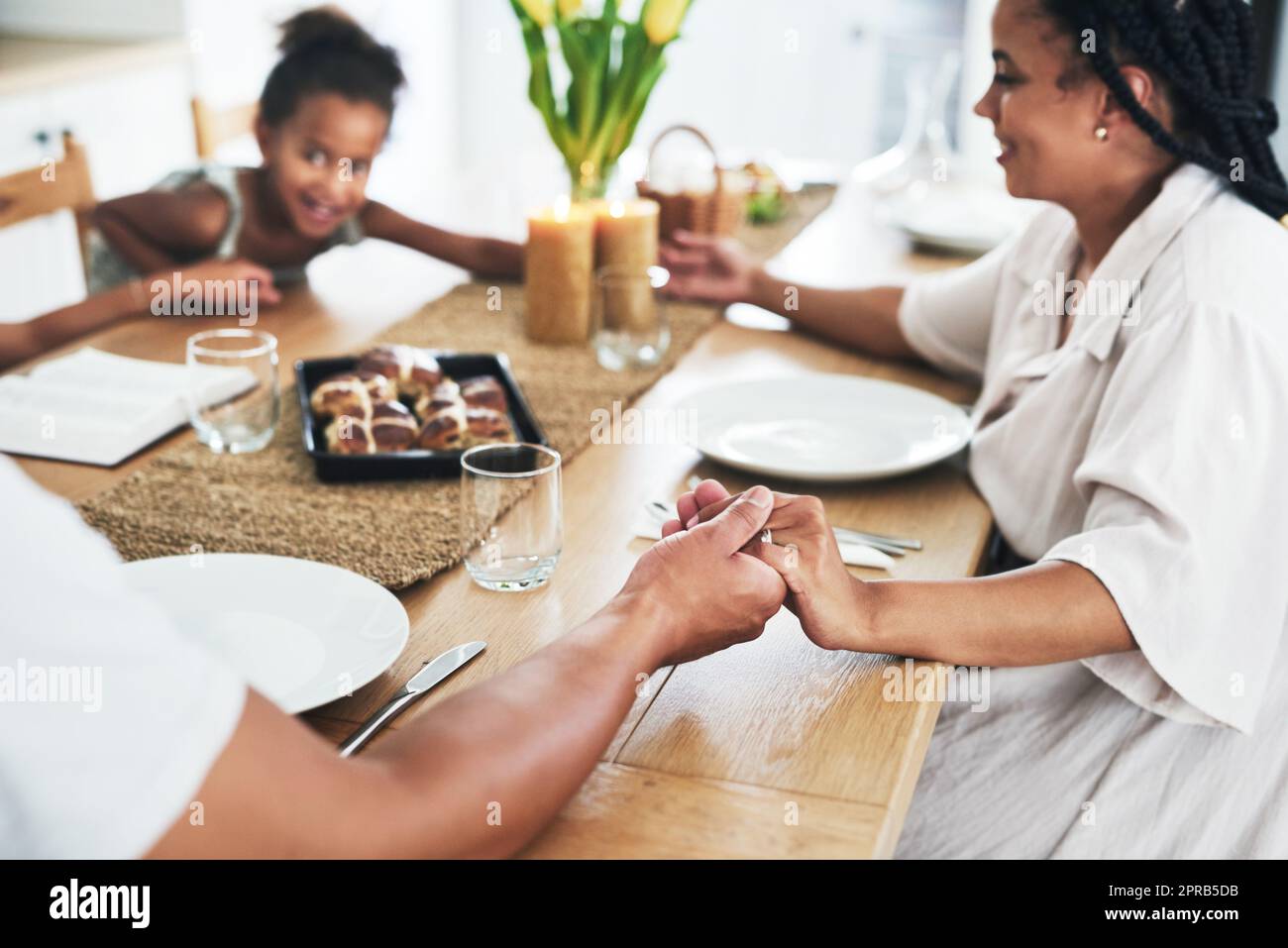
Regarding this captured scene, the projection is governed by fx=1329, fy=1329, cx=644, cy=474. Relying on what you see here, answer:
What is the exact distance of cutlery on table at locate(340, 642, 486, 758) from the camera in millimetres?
930

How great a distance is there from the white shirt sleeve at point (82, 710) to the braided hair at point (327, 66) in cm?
Answer: 166

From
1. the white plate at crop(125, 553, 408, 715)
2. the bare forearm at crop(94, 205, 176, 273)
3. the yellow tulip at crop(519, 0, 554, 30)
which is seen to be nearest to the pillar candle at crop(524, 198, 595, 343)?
the yellow tulip at crop(519, 0, 554, 30)

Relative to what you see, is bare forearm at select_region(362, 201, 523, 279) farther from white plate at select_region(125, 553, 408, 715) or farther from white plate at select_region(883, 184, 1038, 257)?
white plate at select_region(125, 553, 408, 715)

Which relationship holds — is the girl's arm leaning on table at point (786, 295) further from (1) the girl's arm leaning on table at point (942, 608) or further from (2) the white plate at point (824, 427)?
(1) the girl's arm leaning on table at point (942, 608)

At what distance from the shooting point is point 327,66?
7.20 ft

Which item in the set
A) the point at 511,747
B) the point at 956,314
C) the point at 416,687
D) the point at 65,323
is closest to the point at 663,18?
the point at 956,314

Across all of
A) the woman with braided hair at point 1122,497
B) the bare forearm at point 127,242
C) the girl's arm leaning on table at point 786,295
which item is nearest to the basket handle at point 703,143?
the girl's arm leaning on table at point 786,295

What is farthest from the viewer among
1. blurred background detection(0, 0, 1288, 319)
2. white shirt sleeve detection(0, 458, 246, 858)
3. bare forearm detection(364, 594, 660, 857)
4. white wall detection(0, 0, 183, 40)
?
white wall detection(0, 0, 183, 40)

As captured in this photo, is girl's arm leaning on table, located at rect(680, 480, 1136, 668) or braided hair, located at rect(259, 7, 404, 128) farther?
braided hair, located at rect(259, 7, 404, 128)

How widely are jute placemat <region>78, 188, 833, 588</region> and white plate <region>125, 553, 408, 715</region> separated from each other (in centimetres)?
7

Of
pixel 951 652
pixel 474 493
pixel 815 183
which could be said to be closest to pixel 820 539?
pixel 951 652

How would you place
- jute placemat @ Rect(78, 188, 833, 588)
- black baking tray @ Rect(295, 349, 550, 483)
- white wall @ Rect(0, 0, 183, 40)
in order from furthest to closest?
white wall @ Rect(0, 0, 183, 40)
black baking tray @ Rect(295, 349, 550, 483)
jute placemat @ Rect(78, 188, 833, 588)

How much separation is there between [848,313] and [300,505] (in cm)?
88
